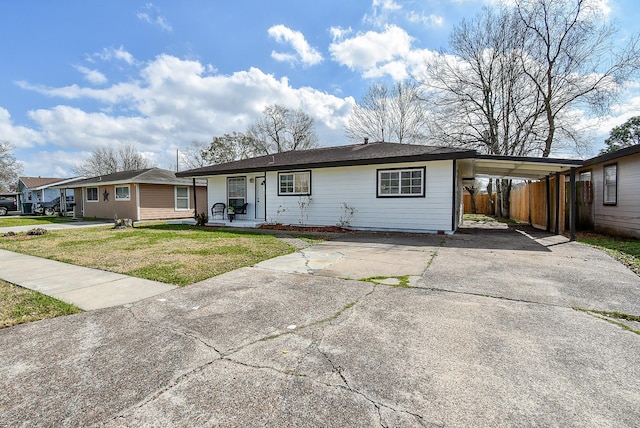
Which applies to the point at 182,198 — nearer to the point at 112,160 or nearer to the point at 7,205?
the point at 7,205

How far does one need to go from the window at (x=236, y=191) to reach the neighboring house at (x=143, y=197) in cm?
322

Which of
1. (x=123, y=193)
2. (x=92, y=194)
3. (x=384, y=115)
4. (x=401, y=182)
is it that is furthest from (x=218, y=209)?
(x=384, y=115)

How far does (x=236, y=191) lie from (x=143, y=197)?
23.1ft

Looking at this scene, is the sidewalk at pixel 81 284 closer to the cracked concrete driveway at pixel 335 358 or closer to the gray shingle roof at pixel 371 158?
the cracked concrete driveway at pixel 335 358

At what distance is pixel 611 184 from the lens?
430 inches

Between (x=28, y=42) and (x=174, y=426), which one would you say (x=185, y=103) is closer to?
(x=28, y=42)

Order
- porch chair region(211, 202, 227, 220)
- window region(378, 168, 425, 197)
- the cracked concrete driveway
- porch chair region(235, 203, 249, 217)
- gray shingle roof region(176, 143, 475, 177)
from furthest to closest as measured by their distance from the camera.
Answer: porch chair region(211, 202, 227, 220), porch chair region(235, 203, 249, 217), window region(378, 168, 425, 197), gray shingle roof region(176, 143, 475, 177), the cracked concrete driveway

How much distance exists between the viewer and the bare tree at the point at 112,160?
140 feet

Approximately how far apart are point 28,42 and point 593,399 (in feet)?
54.9

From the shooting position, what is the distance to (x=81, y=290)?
171 inches

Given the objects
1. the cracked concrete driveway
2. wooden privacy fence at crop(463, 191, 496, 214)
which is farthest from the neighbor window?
wooden privacy fence at crop(463, 191, 496, 214)

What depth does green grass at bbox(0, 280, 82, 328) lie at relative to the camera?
334cm

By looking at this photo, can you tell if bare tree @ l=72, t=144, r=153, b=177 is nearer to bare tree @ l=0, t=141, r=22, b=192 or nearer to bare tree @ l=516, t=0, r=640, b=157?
bare tree @ l=0, t=141, r=22, b=192

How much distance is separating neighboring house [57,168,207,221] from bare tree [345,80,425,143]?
16147 mm
